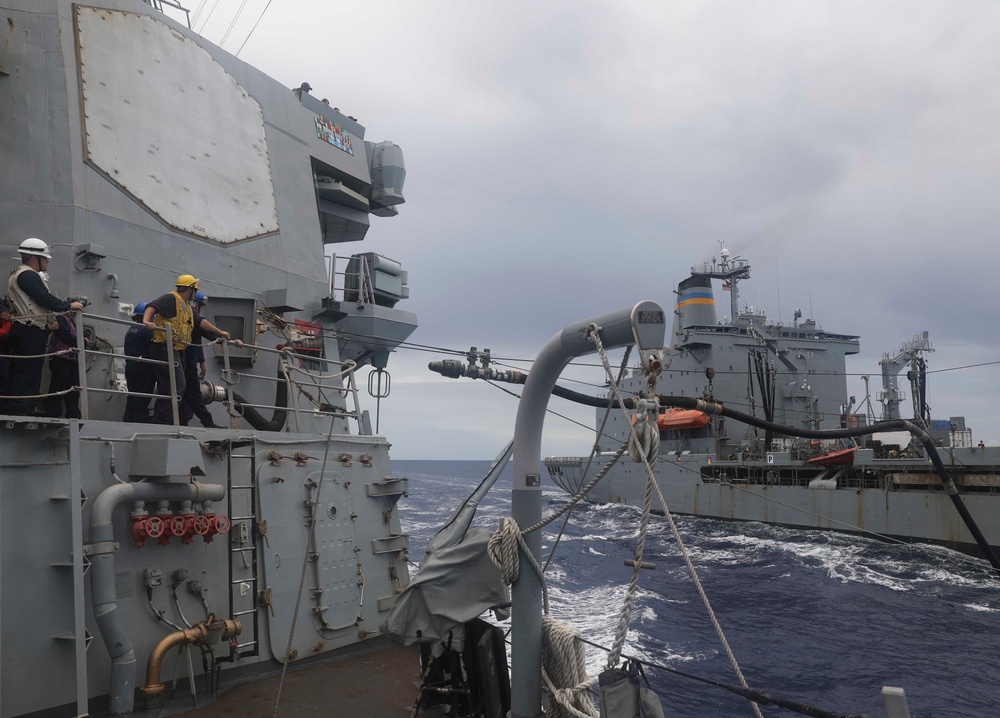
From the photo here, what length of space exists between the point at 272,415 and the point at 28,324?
257cm

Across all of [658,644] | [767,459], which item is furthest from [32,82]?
[767,459]

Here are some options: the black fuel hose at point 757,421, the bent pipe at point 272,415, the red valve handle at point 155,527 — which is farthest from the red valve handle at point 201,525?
the black fuel hose at point 757,421

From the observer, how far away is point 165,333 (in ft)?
18.6

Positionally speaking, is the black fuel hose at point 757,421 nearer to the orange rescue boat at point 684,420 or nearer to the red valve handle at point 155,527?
the red valve handle at point 155,527

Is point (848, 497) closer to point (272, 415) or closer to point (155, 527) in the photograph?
point (272, 415)

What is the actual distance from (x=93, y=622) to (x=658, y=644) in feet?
33.3

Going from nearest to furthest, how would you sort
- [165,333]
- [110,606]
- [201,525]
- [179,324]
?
[110,606] → [201,525] → [165,333] → [179,324]

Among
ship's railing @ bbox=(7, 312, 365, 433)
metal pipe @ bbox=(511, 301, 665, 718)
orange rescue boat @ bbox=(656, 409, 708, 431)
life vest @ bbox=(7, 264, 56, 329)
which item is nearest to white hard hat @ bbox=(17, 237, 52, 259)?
life vest @ bbox=(7, 264, 56, 329)

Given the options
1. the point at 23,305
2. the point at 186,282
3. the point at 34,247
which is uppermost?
the point at 34,247

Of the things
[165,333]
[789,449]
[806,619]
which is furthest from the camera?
[789,449]

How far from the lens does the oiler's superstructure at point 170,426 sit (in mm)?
4469

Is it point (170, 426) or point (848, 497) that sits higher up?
point (170, 426)

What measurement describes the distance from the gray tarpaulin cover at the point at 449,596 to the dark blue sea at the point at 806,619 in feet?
20.1

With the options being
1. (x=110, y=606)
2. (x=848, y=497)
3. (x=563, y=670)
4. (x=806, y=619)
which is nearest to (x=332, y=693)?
(x=110, y=606)
